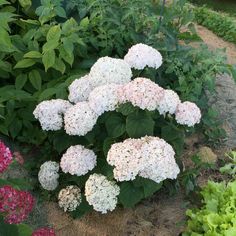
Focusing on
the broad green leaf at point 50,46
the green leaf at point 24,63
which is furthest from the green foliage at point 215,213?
the green leaf at point 24,63

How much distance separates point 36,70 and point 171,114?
3.70 feet

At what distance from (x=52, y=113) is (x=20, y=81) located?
727 millimetres

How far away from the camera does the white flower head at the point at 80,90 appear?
312 centimetres

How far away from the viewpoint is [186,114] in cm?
302

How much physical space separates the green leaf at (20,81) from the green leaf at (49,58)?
254mm

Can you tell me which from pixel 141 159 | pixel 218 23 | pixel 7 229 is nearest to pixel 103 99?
pixel 141 159

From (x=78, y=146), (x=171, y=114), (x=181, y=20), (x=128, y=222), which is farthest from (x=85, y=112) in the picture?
(x=181, y=20)

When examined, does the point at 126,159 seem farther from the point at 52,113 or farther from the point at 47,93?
the point at 47,93

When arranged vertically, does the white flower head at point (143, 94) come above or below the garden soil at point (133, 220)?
above

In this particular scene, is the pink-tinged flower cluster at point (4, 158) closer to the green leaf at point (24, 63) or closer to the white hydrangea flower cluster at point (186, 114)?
the white hydrangea flower cluster at point (186, 114)

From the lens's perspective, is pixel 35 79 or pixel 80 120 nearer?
pixel 80 120

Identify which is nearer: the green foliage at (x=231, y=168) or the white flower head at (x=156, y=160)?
the white flower head at (x=156, y=160)

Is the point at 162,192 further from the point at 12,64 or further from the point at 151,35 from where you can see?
the point at 12,64

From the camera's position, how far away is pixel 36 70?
3.76 meters
